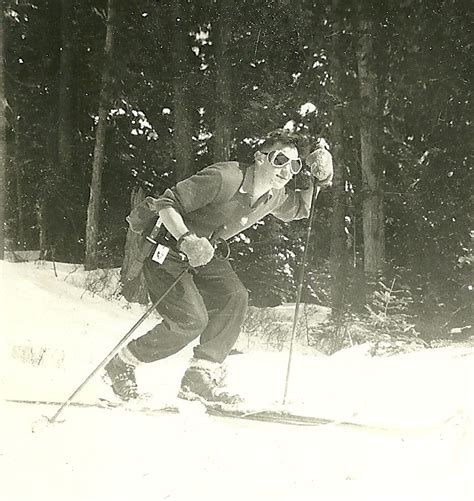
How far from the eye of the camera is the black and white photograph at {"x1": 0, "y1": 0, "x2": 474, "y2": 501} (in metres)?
2.34

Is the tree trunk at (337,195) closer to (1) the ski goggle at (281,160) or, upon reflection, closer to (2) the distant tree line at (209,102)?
(2) the distant tree line at (209,102)

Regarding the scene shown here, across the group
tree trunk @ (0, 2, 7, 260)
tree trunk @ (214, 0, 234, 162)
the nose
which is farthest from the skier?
tree trunk @ (0, 2, 7, 260)

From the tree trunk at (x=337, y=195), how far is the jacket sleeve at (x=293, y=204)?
0.19 metres

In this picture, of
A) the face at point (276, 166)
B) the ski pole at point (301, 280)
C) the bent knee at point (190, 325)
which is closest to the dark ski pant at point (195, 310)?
the bent knee at point (190, 325)

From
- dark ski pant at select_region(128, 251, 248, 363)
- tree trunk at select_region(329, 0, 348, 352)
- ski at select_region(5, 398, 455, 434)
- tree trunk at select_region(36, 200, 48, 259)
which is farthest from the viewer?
tree trunk at select_region(329, 0, 348, 352)

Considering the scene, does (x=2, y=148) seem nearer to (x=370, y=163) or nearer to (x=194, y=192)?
(x=194, y=192)

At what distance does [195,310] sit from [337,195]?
81cm

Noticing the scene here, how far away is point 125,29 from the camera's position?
8.56 ft

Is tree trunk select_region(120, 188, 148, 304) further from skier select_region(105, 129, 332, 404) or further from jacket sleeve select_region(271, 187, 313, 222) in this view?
jacket sleeve select_region(271, 187, 313, 222)

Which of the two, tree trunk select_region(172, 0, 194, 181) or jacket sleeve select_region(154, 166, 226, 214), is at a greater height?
tree trunk select_region(172, 0, 194, 181)

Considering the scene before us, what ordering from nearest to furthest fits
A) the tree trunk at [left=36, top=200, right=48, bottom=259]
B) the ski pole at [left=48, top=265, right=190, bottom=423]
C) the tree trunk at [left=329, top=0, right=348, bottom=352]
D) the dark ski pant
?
the ski pole at [left=48, top=265, right=190, bottom=423], the dark ski pant, the tree trunk at [left=36, top=200, right=48, bottom=259], the tree trunk at [left=329, top=0, right=348, bottom=352]

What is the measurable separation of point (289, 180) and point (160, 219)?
551 mm

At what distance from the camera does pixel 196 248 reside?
2.26 m

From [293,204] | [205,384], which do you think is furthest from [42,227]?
[293,204]
